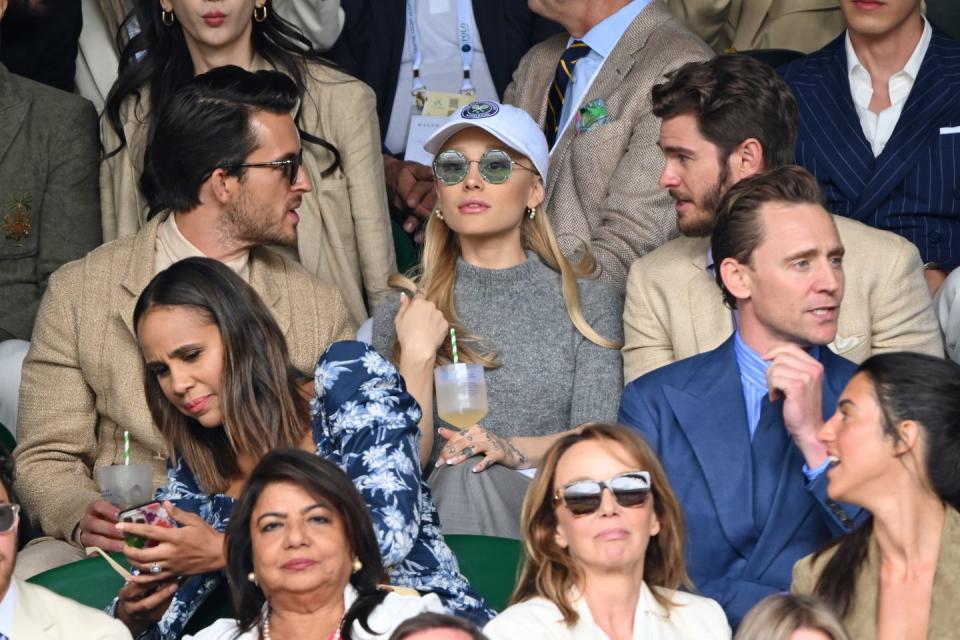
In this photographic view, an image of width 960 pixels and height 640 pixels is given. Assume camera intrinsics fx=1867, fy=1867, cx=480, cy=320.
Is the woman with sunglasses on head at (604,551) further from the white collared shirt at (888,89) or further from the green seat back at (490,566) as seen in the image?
the white collared shirt at (888,89)

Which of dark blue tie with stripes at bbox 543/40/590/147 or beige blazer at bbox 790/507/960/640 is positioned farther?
dark blue tie with stripes at bbox 543/40/590/147

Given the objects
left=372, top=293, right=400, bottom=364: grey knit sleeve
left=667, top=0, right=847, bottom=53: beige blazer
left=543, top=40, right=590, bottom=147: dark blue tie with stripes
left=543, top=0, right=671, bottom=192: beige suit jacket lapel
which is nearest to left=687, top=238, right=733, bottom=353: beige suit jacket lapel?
left=372, top=293, right=400, bottom=364: grey knit sleeve

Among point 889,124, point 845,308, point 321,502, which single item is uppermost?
point 889,124

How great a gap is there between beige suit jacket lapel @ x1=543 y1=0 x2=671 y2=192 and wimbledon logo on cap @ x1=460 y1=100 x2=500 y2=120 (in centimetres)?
71

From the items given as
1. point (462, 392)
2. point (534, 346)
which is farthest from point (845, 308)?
point (462, 392)

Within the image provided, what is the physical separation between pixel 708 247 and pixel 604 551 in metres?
1.46

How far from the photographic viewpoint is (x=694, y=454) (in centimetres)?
446

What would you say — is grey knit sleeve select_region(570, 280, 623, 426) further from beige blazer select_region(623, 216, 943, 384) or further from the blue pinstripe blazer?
the blue pinstripe blazer

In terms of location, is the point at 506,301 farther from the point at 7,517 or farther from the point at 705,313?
the point at 7,517

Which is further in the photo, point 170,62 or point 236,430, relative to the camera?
point 170,62

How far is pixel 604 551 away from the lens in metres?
3.89

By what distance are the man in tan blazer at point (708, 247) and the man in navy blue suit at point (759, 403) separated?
35 cm

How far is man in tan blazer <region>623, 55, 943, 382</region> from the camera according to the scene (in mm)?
4988

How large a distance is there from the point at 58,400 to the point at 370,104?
59.1 inches
